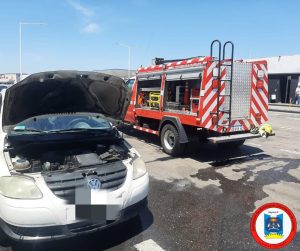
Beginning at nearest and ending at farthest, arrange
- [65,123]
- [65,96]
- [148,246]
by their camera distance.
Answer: [148,246] → [65,96] → [65,123]

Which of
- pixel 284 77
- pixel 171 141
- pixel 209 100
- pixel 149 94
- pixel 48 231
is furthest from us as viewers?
pixel 284 77

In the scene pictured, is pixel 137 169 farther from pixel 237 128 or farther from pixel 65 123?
pixel 237 128

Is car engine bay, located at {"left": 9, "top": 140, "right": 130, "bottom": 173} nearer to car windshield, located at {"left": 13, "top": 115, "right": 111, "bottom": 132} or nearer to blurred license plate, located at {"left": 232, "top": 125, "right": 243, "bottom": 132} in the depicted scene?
car windshield, located at {"left": 13, "top": 115, "right": 111, "bottom": 132}

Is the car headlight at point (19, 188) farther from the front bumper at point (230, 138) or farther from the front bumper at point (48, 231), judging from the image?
the front bumper at point (230, 138)

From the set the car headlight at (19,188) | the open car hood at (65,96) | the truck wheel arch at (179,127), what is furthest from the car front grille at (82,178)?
the truck wheel arch at (179,127)

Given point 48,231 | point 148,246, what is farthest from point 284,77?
point 48,231

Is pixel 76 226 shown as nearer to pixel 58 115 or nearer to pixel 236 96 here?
pixel 58 115

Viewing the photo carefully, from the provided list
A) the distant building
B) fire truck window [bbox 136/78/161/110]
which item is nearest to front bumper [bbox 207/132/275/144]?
fire truck window [bbox 136/78/161/110]

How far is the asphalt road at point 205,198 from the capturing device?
3.59 meters

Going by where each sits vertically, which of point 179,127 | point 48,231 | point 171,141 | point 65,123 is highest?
point 65,123

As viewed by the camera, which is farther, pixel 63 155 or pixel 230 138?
pixel 230 138

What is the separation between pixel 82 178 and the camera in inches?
129

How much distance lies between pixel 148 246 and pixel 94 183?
3.26ft

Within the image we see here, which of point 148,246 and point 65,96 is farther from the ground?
point 65,96
